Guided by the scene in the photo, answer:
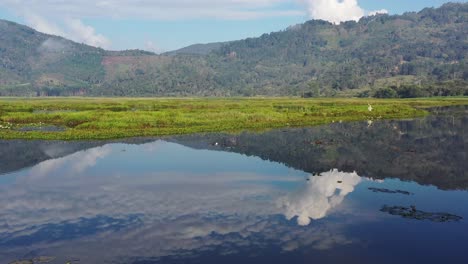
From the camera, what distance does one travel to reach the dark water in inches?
907

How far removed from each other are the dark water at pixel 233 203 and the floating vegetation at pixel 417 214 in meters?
0.13

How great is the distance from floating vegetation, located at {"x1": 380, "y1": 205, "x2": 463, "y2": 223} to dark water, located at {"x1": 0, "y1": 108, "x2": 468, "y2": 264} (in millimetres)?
134

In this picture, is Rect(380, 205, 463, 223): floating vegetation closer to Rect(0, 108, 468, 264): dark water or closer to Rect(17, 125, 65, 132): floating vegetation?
Answer: Rect(0, 108, 468, 264): dark water

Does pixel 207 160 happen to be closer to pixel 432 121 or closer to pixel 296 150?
pixel 296 150

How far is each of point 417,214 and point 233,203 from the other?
492 inches

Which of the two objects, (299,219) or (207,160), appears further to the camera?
(207,160)

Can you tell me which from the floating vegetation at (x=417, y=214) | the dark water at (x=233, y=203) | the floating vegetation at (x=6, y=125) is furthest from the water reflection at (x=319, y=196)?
the floating vegetation at (x=6, y=125)

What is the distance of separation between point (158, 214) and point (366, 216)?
13635 millimetres

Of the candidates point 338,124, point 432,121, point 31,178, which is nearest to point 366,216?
point 31,178

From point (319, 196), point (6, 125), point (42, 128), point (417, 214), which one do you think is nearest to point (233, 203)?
point (319, 196)

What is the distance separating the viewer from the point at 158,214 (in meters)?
29.2

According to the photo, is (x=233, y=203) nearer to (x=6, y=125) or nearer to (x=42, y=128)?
(x=42, y=128)

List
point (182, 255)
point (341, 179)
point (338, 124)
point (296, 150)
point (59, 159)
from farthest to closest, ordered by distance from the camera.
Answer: point (338, 124)
point (296, 150)
point (59, 159)
point (341, 179)
point (182, 255)

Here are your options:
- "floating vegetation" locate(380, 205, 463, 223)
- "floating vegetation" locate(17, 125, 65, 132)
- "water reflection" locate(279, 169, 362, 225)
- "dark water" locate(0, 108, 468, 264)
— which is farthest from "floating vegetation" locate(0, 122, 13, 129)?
"floating vegetation" locate(380, 205, 463, 223)
